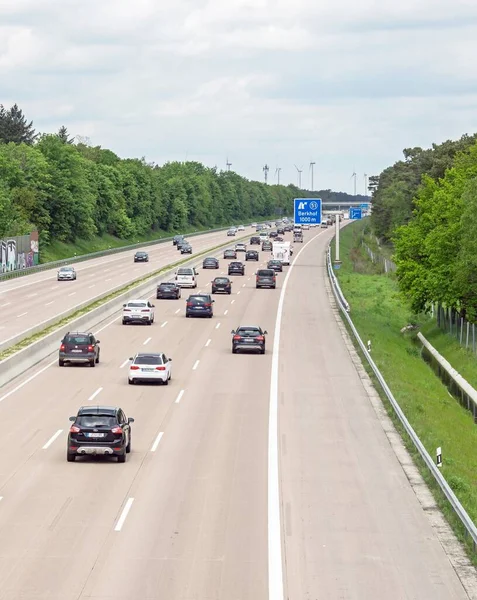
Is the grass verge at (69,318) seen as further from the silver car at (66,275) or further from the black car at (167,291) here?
the silver car at (66,275)

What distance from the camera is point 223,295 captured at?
8625 centimetres

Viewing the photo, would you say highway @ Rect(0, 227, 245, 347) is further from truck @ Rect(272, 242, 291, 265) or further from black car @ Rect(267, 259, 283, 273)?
black car @ Rect(267, 259, 283, 273)

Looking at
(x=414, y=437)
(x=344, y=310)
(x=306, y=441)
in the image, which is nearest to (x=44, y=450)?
(x=306, y=441)

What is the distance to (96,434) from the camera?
28312 millimetres

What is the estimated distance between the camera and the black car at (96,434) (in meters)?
28.3

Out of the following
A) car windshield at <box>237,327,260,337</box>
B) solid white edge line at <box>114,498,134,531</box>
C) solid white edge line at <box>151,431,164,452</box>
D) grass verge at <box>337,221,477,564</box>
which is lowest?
grass verge at <box>337,221,477,564</box>

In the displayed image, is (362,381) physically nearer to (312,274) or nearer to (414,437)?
(414,437)

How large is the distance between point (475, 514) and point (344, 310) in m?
46.7

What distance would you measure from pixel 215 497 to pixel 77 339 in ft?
80.8

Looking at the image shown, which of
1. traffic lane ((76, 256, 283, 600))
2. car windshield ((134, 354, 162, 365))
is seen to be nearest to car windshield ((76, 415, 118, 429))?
traffic lane ((76, 256, 283, 600))

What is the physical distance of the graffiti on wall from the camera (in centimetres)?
10656

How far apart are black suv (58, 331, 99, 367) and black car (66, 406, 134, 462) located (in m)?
19.7

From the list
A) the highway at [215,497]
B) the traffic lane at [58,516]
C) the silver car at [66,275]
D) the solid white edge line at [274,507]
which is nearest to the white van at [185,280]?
the silver car at [66,275]

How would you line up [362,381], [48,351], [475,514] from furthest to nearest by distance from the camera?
[48,351] → [362,381] → [475,514]
